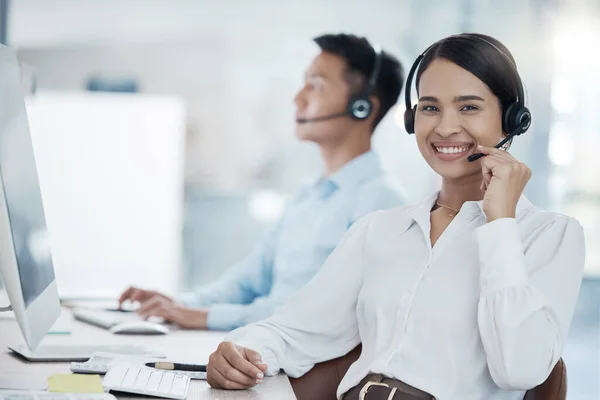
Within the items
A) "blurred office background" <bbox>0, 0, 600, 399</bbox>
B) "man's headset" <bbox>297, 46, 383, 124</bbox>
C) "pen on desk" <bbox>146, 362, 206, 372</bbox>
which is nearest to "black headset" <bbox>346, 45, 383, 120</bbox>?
"man's headset" <bbox>297, 46, 383, 124</bbox>

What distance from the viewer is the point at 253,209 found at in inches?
158

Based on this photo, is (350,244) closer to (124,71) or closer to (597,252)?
(597,252)

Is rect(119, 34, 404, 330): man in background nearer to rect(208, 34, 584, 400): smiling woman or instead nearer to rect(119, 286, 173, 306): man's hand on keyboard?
rect(119, 286, 173, 306): man's hand on keyboard

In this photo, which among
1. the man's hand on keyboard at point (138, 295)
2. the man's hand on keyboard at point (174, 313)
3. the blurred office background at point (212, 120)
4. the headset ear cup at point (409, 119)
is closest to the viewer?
the headset ear cup at point (409, 119)

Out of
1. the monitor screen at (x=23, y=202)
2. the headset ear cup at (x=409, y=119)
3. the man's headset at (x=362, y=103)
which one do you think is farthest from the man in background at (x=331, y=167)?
the monitor screen at (x=23, y=202)

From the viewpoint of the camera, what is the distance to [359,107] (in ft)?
8.32

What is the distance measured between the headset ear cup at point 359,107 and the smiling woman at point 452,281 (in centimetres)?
87

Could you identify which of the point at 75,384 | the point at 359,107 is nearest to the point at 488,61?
the point at 75,384

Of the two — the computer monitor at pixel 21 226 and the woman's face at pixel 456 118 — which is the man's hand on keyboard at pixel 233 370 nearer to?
the computer monitor at pixel 21 226

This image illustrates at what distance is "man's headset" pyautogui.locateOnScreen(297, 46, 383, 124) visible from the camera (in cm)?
254

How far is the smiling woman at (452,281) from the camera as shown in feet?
4.34

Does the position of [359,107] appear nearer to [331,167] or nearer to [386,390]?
[331,167]

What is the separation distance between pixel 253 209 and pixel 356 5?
1.12 meters

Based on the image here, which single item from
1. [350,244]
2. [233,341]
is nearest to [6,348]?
[233,341]
